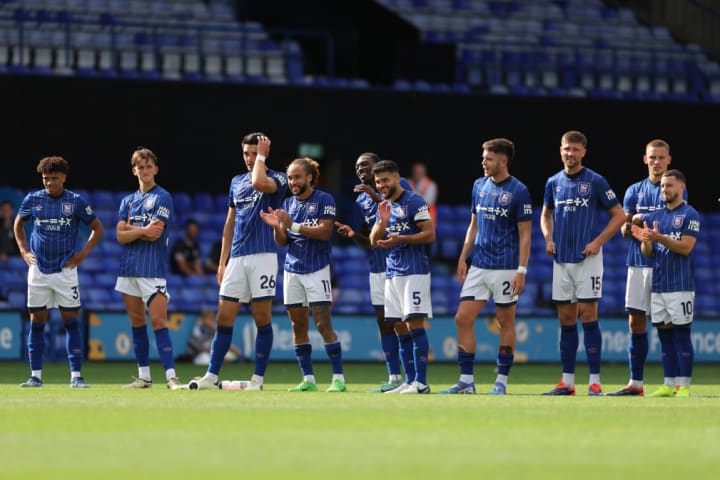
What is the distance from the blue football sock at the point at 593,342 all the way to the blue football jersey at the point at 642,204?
808 millimetres

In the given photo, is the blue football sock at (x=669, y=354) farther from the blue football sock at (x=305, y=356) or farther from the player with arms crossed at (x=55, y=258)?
the player with arms crossed at (x=55, y=258)

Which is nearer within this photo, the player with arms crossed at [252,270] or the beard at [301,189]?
the player with arms crossed at [252,270]

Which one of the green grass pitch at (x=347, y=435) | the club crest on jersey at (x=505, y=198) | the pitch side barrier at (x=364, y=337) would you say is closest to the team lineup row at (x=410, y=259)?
the club crest on jersey at (x=505, y=198)

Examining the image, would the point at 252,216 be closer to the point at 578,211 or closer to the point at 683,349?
the point at 578,211

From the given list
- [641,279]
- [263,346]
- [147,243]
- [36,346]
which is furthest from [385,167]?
[36,346]

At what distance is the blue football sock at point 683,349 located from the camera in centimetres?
1273

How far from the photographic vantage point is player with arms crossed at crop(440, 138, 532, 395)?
12.4 metres

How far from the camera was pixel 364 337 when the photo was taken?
69.1 ft

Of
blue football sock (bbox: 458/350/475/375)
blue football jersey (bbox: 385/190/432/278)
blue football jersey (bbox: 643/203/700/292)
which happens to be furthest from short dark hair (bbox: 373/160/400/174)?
blue football jersey (bbox: 643/203/700/292)

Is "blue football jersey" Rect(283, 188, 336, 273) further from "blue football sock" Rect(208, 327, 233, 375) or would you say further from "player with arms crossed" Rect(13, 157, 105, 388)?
"player with arms crossed" Rect(13, 157, 105, 388)

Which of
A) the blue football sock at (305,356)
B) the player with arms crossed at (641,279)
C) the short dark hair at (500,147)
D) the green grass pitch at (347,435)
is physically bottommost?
the green grass pitch at (347,435)

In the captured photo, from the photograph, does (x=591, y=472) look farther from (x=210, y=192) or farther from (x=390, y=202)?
(x=210, y=192)

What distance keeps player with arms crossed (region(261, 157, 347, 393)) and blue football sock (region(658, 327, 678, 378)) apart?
3.04 m

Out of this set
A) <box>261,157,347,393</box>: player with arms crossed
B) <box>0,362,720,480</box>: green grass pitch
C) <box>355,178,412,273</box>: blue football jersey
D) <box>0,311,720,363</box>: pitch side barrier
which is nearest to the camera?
<box>0,362,720,480</box>: green grass pitch
